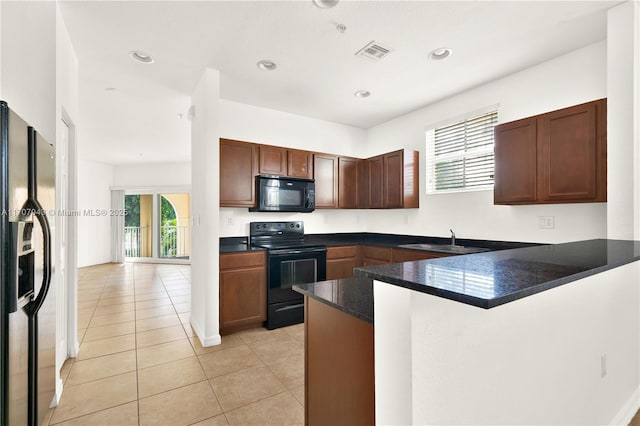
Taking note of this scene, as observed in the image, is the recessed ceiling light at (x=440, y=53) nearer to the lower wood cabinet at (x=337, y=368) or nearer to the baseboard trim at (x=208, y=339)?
the lower wood cabinet at (x=337, y=368)

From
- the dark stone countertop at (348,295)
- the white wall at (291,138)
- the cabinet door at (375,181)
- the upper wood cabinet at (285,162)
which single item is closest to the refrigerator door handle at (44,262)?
the dark stone countertop at (348,295)

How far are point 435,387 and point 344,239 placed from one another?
154 inches

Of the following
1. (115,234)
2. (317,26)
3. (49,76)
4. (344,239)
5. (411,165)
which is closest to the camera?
(49,76)

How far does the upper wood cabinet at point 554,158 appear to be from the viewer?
2.27 metres

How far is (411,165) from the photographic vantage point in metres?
4.07

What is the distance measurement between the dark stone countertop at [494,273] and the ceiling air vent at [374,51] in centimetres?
196

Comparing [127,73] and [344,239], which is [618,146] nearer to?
[344,239]

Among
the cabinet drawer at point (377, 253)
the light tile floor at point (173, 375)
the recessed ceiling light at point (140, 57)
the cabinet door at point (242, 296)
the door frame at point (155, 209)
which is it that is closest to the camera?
the light tile floor at point (173, 375)

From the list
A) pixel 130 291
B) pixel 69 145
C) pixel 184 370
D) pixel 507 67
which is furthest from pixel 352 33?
pixel 130 291

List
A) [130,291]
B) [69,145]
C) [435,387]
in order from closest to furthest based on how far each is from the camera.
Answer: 1. [435,387]
2. [69,145]
3. [130,291]

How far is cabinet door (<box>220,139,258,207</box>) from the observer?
344cm

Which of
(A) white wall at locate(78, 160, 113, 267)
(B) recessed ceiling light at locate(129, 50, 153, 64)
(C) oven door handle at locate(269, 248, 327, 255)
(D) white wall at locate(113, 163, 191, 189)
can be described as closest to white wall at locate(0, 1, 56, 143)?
(B) recessed ceiling light at locate(129, 50, 153, 64)

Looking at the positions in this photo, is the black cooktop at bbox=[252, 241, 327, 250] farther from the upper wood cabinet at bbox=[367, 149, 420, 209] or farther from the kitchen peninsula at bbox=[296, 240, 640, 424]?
the kitchen peninsula at bbox=[296, 240, 640, 424]

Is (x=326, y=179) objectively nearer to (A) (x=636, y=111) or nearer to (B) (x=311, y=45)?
(B) (x=311, y=45)
